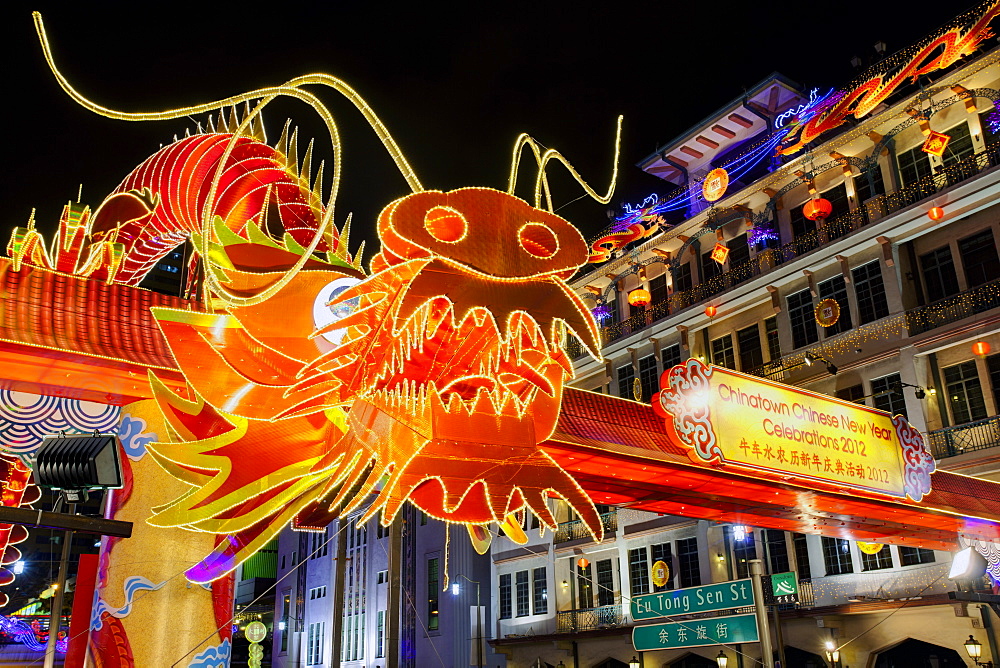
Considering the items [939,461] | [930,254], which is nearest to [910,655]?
[939,461]

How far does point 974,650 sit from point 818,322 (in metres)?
10.2

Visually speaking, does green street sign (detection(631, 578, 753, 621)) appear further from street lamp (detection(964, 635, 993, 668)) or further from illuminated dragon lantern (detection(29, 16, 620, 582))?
street lamp (detection(964, 635, 993, 668))

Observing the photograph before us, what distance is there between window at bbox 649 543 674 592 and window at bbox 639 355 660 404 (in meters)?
5.66

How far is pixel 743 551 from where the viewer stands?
27.0 metres

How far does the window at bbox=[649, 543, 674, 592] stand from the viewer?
94.6ft

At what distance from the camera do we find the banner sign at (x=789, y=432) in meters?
10.2

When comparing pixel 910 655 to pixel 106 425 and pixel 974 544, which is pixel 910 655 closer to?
pixel 974 544

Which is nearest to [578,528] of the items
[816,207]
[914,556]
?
[914,556]

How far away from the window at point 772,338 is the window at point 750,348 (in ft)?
1.12

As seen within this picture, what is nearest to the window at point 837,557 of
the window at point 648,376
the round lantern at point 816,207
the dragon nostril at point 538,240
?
the window at point 648,376

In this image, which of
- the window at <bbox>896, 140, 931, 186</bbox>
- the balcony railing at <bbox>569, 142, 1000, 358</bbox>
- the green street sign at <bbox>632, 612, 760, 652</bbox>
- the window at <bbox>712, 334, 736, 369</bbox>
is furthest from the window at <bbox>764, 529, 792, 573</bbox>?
the green street sign at <bbox>632, 612, 760, 652</bbox>

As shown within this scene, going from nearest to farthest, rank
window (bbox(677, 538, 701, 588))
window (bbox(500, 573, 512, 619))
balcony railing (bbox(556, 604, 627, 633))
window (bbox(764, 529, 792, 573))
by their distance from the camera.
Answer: window (bbox(764, 529, 792, 573))
window (bbox(677, 538, 701, 588))
balcony railing (bbox(556, 604, 627, 633))
window (bbox(500, 573, 512, 619))

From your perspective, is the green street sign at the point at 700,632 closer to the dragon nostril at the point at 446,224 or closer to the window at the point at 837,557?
the dragon nostril at the point at 446,224

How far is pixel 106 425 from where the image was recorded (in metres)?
6.93
